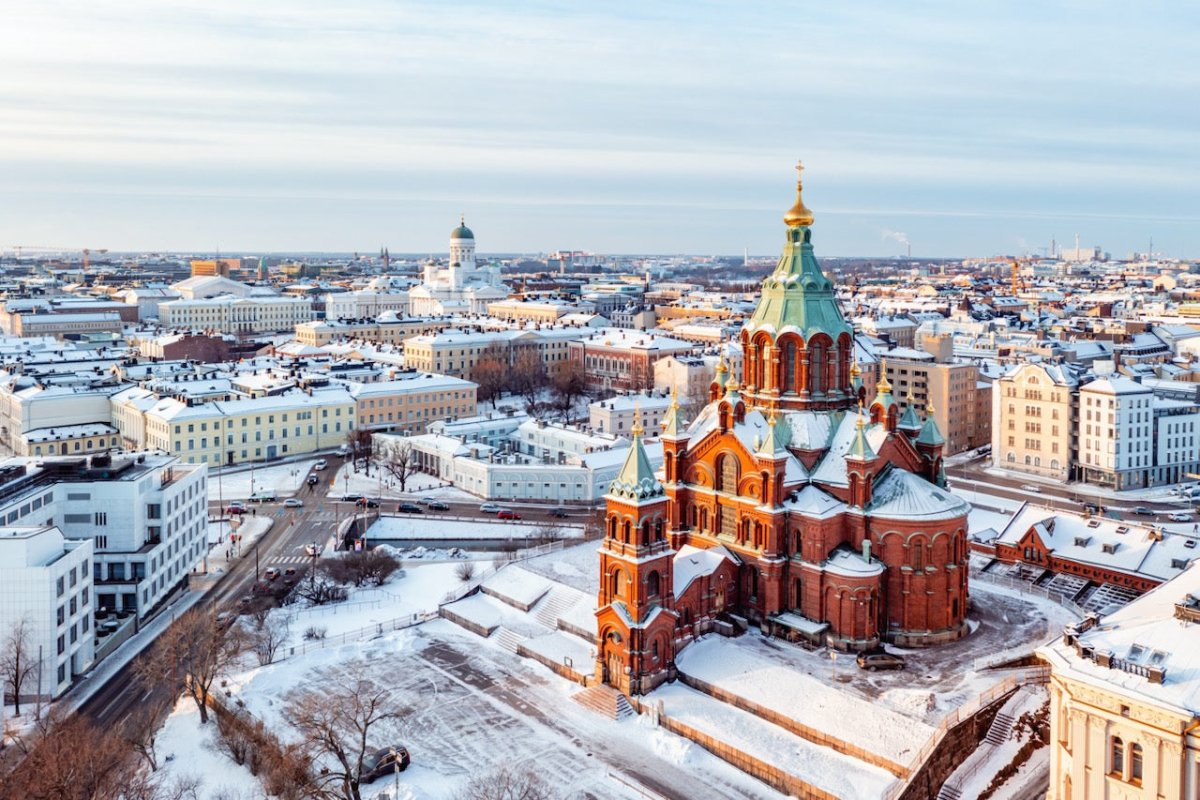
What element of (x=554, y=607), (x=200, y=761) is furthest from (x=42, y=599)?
(x=554, y=607)

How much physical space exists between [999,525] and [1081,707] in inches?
1876

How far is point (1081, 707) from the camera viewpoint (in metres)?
35.1

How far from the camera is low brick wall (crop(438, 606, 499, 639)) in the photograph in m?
60.9

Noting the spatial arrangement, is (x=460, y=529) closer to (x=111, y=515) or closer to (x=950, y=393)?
(x=111, y=515)

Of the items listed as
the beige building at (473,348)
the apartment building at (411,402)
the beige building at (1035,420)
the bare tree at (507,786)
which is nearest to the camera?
the bare tree at (507,786)

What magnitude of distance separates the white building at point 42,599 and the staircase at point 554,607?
82.4 feet

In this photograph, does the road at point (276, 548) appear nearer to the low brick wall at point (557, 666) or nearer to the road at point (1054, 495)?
the low brick wall at point (557, 666)

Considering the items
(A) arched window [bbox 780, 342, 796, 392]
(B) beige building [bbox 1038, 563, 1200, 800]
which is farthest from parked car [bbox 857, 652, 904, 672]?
(A) arched window [bbox 780, 342, 796, 392]

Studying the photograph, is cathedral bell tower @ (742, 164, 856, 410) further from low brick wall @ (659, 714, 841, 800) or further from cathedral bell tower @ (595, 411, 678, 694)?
low brick wall @ (659, 714, 841, 800)

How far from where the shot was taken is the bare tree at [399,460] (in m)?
99.5

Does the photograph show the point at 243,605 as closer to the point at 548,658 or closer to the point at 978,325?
the point at 548,658

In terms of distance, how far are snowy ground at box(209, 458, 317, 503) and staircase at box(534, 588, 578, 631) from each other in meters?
42.2

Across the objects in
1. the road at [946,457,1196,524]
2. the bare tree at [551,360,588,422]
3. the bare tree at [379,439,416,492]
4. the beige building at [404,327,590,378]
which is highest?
the beige building at [404,327,590,378]

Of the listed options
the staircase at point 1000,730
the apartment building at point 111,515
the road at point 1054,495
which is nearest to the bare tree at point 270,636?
the apartment building at point 111,515
